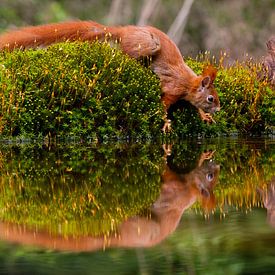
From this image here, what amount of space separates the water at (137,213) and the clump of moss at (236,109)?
3.54 m

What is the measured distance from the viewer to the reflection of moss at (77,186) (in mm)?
6027

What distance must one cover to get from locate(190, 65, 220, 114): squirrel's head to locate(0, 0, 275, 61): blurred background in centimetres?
1448

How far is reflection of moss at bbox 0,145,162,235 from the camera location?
603 cm

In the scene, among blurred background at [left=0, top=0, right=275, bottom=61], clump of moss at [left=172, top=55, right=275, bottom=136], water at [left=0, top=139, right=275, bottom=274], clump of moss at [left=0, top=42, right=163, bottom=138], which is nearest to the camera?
water at [left=0, top=139, right=275, bottom=274]

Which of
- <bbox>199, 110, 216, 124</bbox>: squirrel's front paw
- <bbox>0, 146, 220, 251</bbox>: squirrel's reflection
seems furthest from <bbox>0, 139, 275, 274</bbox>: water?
<bbox>199, 110, 216, 124</bbox>: squirrel's front paw

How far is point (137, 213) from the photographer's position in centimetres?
621

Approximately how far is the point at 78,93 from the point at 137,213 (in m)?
7.07

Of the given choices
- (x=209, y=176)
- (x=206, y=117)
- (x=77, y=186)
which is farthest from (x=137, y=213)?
(x=206, y=117)

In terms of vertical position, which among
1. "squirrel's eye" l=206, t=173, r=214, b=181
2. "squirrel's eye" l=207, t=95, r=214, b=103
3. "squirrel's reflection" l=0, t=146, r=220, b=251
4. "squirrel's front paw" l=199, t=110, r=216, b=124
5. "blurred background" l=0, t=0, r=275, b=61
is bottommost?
"squirrel's reflection" l=0, t=146, r=220, b=251

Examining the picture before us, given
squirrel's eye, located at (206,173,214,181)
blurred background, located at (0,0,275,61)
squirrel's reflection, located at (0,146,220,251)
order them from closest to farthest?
squirrel's reflection, located at (0,146,220,251) → squirrel's eye, located at (206,173,214,181) → blurred background, located at (0,0,275,61)

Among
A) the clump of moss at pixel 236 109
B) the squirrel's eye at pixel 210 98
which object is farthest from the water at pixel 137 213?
the clump of moss at pixel 236 109

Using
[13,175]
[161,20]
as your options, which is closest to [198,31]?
[161,20]

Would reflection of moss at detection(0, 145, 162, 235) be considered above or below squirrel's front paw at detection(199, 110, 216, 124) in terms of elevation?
below

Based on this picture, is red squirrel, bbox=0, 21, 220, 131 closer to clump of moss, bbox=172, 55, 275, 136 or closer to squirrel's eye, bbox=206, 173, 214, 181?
clump of moss, bbox=172, 55, 275, 136
